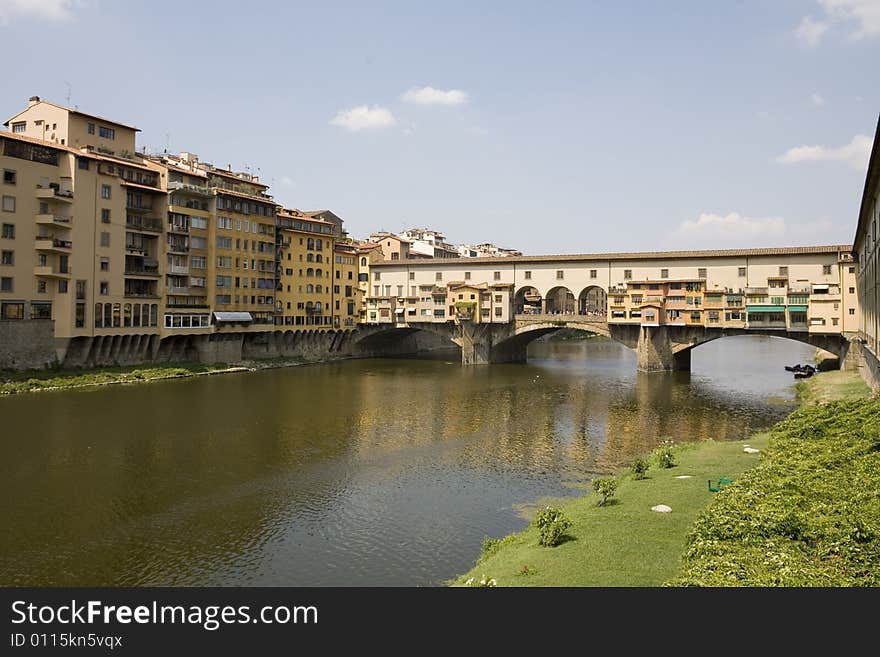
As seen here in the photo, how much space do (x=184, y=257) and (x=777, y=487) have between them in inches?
2328

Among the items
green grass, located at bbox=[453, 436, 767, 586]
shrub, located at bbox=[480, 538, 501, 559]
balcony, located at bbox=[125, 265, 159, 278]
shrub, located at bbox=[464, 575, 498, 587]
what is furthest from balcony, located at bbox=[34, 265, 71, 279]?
shrub, located at bbox=[464, 575, 498, 587]

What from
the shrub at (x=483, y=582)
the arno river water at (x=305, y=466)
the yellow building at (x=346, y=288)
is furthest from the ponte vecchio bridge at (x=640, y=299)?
Answer: the shrub at (x=483, y=582)

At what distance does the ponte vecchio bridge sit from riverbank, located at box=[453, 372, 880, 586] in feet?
123

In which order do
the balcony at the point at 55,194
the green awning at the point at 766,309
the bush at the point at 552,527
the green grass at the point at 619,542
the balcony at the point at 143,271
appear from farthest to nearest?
the green awning at the point at 766,309 < the balcony at the point at 143,271 < the balcony at the point at 55,194 < the bush at the point at 552,527 < the green grass at the point at 619,542

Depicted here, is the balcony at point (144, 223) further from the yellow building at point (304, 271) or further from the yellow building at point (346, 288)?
the yellow building at point (346, 288)

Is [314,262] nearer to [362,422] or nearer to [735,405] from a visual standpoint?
[362,422]

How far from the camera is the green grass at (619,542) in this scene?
15.6 meters

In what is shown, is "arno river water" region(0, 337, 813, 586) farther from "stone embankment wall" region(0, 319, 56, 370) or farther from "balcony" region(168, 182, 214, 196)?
"balcony" region(168, 182, 214, 196)

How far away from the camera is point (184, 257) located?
2586 inches

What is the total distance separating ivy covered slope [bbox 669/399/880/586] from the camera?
1172cm

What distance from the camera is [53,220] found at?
53.1 metres

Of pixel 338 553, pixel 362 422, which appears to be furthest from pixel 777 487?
pixel 362 422

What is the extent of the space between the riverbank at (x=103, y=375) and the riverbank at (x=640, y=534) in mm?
40898

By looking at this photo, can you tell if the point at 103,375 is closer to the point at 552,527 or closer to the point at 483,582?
the point at 552,527
